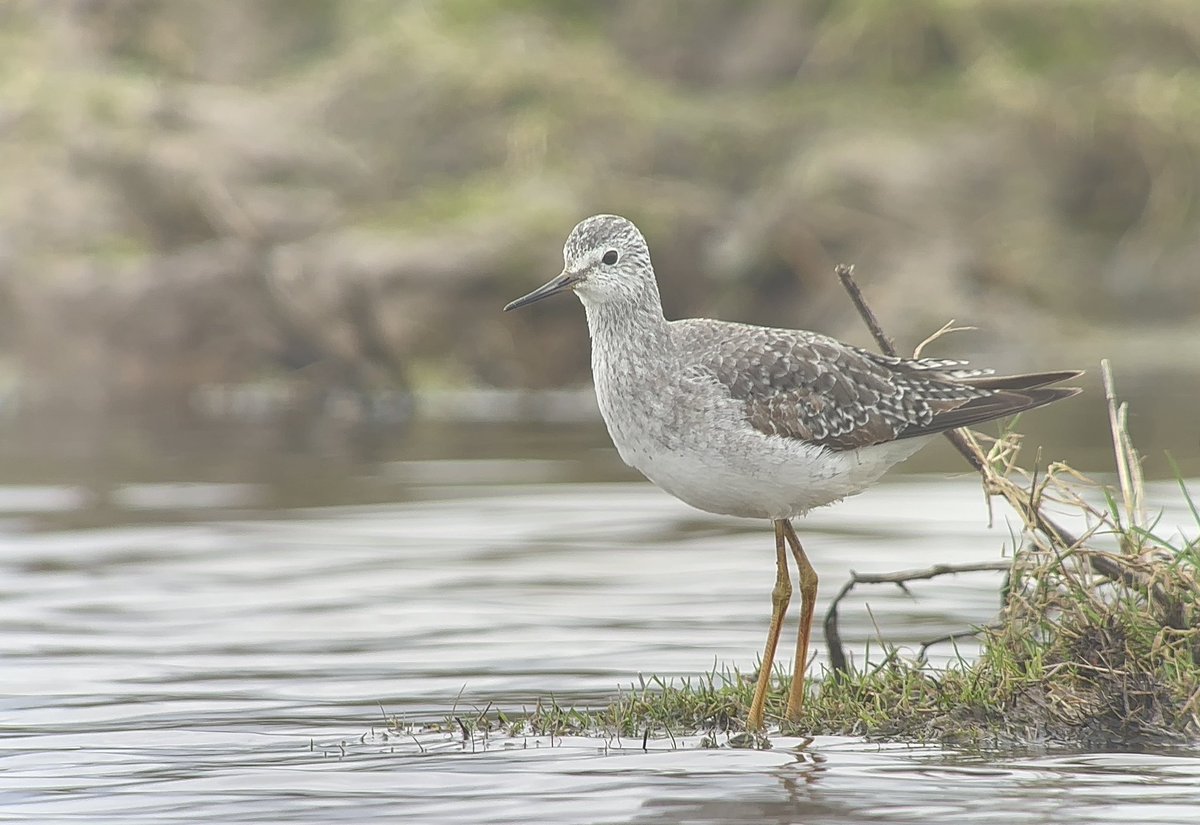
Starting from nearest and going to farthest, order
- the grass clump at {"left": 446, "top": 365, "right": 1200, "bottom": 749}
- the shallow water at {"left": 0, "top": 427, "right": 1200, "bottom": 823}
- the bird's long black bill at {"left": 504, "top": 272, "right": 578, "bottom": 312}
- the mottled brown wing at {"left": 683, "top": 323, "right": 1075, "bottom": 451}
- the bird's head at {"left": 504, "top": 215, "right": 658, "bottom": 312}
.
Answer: the shallow water at {"left": 0, "top": 427, "right": 1200, "bottom": 823}, the grass clump at {"left": 446, "top": 365, "right": 1200, "bottom": 749}, the mottled brown wing at {"left": 683, "top": 323, "right": 1075, "bottom": 451}, the bird's long black bill at {"left": 504, "top": 272, "right": 578, "bottom": 312}, the bird's head at {"left": 504, "top": 215, "right": 658, "bottom": 312}

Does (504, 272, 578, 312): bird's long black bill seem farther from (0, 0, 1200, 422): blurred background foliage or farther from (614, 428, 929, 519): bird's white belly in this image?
(0, 0, 1200, 422): blurred background foliage

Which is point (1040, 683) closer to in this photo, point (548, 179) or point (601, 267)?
point (601, 267)

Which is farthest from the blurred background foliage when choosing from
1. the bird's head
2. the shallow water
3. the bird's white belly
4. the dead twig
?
the bird's white belly

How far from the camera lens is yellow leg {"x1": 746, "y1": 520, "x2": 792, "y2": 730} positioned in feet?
26.5

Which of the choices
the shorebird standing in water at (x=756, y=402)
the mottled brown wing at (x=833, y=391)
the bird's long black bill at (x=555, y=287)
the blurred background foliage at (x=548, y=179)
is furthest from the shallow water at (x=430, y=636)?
the blurred background foliage at (x=548, y=179)

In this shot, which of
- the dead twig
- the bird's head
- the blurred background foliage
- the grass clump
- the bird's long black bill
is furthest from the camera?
the blurred background foliage

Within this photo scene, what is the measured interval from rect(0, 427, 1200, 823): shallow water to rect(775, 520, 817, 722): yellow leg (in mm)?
243

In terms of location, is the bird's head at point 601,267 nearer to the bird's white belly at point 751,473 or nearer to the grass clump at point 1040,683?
the bird's white belly at point 751,473

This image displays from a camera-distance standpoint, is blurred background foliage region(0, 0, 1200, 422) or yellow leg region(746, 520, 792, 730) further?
blurred background foliage region(0, 0, 1200, 422)

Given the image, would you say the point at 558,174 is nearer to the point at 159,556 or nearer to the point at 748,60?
the point at 748,60

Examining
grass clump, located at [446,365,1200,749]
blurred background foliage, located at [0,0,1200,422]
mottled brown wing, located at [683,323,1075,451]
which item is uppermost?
blurred background foliage, located at [0,0,1200,422]

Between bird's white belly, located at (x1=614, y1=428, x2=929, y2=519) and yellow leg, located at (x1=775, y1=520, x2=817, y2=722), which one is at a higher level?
bird's white belly, located at (x1=614, y1=428, x2=929, y2=519)

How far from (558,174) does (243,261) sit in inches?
180

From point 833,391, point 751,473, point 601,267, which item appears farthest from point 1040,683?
point 601,267
